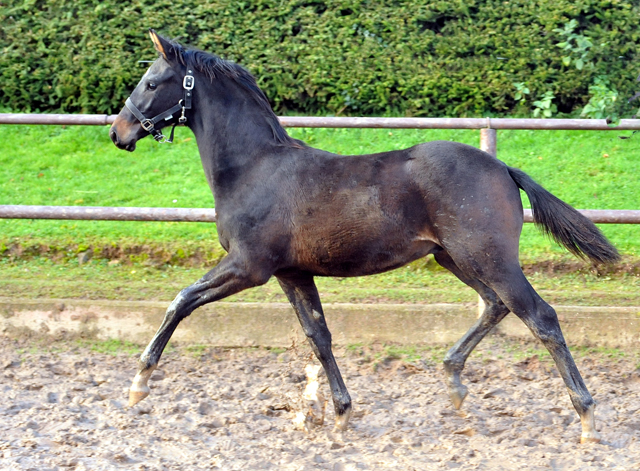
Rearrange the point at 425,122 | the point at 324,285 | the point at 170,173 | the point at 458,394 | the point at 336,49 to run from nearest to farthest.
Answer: the point at 458,394 → the point at 425,122 → the point at 324,285 → the point at 170,173 → the point at 336,49

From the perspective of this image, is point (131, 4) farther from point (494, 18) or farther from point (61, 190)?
point (494, 18)

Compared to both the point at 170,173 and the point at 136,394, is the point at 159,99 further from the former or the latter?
the point at 170,173

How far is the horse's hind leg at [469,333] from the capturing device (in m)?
3.95

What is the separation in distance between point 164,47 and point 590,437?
2901mm

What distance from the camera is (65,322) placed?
495cm

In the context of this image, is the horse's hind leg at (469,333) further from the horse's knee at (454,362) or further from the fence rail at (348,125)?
the fence rail at (348,125)

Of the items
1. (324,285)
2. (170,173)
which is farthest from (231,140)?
(170,173)

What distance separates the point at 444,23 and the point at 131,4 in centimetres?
345

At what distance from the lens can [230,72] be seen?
3.89m

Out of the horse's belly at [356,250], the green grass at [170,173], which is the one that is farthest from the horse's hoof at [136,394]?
the green grass at [170,173]

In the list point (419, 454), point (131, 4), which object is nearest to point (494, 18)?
point (131, 4)

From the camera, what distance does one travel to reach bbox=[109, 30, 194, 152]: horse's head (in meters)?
3.83

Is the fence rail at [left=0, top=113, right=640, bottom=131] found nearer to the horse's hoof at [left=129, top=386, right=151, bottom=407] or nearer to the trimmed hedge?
the horse's hoof at [left=129, top=386, right=151, bottom=407]

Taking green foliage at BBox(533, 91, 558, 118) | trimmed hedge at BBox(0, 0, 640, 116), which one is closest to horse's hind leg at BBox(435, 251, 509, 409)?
green foliage at BBox(533, 91, 558, 118)
